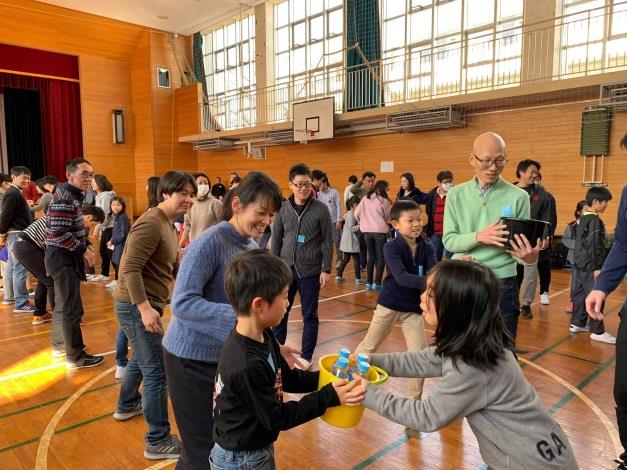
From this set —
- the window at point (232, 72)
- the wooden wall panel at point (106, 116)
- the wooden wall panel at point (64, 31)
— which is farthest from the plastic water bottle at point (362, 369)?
the wooden wall panel at point (106, 116)

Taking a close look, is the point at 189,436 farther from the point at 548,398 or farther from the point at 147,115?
the point at 147,115

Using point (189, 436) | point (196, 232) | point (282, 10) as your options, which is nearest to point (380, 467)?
point (189, 436)

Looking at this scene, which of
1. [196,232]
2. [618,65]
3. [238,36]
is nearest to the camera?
[196,232]

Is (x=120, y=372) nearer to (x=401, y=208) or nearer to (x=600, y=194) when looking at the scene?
(x=401, y=208)

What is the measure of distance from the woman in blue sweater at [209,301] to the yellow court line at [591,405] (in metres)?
2.31

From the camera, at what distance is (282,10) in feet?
44.2

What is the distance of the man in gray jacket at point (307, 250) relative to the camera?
374cm

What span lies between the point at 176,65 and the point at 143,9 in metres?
2.53

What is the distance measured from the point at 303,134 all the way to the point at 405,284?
31.6 ft

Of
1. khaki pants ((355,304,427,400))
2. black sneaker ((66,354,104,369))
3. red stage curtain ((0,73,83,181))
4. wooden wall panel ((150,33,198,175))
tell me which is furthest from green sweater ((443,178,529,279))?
red stage curtain ((0,73,83,181))

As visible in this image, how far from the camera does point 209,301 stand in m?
1.71

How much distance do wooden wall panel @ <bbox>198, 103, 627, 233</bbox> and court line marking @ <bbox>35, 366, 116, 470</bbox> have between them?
8145 millimetres

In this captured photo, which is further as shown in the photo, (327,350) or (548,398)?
(327,350)

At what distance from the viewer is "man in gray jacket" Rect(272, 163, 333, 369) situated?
374 cm
